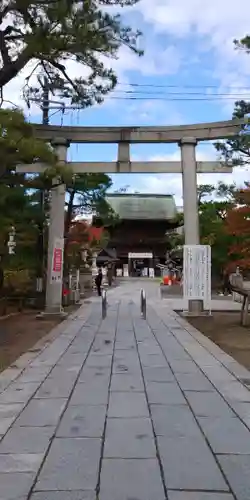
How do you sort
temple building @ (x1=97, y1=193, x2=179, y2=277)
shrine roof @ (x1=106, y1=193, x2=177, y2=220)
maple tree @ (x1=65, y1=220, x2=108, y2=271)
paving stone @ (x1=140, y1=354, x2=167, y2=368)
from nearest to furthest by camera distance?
paving stone @ (x1=140, y1=354, x2=167, y2=368) → maple tree @ (x1=65, y1=220, x2=108, y2=271) → shrine roof @ (x1=106, y1=193, x2=177, y2=220) → temple building @ (x1=97, y1=193, x2=179, y2=277)

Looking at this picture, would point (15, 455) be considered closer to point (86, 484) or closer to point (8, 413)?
point (86, 484)

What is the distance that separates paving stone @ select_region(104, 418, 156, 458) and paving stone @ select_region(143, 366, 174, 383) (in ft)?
6.07

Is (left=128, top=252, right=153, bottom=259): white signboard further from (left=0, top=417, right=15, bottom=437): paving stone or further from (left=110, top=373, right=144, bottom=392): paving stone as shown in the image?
(left=0, top=417, right=15, bottom=437): paving stone

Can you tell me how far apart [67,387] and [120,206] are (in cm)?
4376

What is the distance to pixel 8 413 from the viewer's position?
4984 mm

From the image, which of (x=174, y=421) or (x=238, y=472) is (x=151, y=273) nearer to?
(x=174, y=421)

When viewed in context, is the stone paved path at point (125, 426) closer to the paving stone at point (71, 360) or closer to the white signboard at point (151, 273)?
the paving stone at point (71, 360)

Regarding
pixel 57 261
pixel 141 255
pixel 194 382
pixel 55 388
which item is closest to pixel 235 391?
pixel 194 382

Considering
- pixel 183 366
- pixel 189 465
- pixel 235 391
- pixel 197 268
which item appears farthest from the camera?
pixel 197 268

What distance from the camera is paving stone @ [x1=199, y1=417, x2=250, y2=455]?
3965 millimetres

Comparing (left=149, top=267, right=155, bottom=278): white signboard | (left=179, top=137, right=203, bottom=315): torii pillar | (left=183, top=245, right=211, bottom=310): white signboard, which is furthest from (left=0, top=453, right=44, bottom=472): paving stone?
(left=149, top=267, right=155, bottom=278): white signboard

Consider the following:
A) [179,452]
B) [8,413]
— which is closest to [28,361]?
[8,413]

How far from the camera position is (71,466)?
3570 mm

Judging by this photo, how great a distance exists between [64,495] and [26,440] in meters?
1.15
